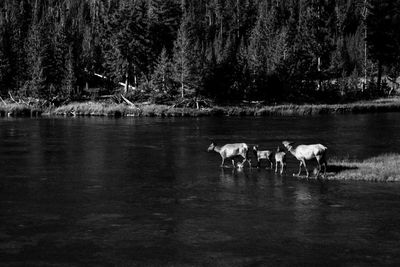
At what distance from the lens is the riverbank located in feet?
264

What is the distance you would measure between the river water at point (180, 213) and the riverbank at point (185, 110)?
40838mm

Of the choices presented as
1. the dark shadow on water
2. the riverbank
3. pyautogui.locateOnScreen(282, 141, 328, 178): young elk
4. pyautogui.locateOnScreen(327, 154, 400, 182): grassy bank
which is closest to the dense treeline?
the riverbank

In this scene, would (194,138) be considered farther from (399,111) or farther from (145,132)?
(399,111)

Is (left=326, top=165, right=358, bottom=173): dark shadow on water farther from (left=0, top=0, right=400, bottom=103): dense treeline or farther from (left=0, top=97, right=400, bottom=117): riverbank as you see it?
(left=0, top=0, right=400, bottom=103): dense treeline

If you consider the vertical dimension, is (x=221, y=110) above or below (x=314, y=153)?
above

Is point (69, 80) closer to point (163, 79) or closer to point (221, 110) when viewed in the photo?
point (163, 79)

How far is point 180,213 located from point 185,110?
60250 millimetres

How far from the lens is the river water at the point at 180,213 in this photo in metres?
15.8

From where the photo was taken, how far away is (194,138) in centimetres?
4862

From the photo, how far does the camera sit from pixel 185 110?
264 feet

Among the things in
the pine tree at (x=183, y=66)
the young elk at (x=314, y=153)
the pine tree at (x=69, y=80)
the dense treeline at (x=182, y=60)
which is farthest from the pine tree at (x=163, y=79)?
the young elk at (x=314, y=153)

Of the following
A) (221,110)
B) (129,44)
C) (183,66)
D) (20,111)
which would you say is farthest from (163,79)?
(20,111)

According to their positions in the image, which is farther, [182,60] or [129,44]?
[129,44]

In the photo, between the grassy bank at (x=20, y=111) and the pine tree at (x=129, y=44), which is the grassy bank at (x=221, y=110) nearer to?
the grassy bank at (x=20, y=111)
